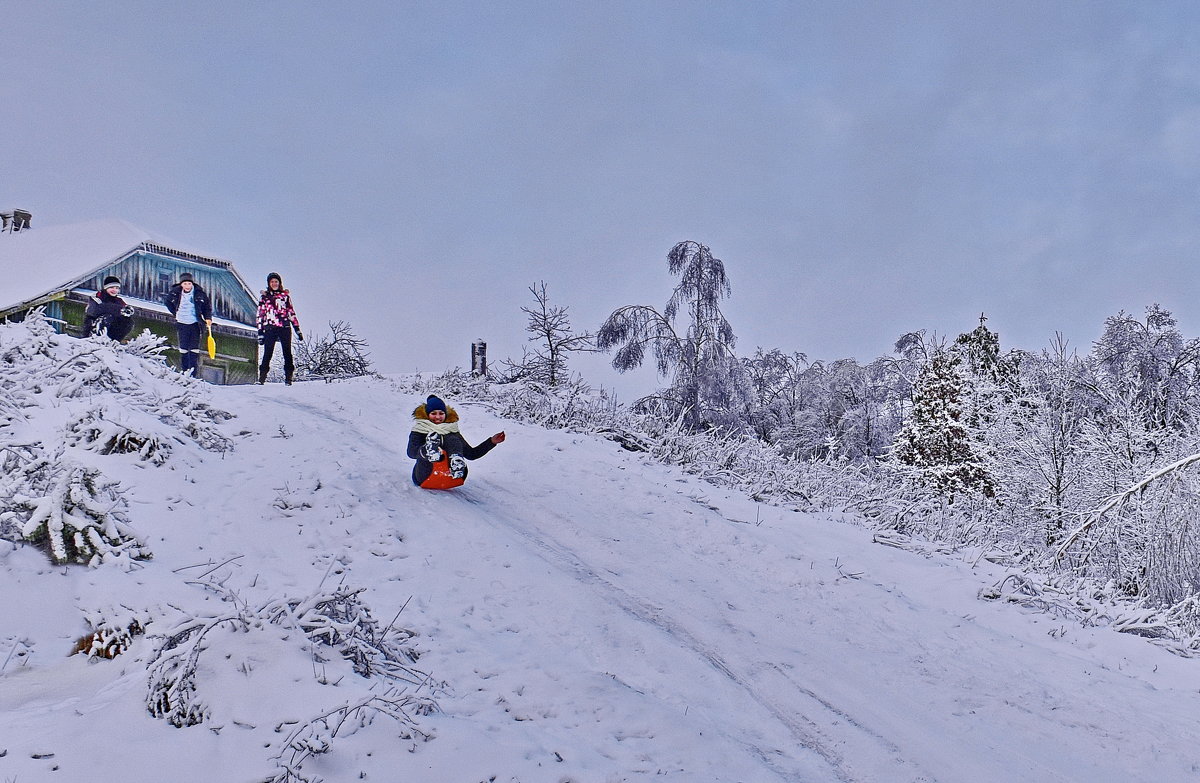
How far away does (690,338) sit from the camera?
20.9 meters

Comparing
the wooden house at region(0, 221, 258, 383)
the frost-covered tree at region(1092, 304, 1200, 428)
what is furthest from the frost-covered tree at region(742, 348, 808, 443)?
the wooden house at region(0, 221, 258, 383)

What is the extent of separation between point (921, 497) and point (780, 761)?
8.70m

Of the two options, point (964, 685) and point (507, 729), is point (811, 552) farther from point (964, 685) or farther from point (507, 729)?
point (507, 729)

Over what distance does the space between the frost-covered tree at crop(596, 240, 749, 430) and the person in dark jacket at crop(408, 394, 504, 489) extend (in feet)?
39.2

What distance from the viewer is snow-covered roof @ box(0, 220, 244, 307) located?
65.8ft

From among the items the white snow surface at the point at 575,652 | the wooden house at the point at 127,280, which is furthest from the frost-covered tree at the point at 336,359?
the white snow surface at the point at 575,652

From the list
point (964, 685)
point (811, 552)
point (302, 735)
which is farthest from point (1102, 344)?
point (302, 735)

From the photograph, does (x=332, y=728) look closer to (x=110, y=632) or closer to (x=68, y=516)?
(x=110, y=632)

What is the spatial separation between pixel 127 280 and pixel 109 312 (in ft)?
33.1

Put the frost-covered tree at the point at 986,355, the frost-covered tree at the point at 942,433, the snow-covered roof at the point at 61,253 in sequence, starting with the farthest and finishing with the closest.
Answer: the frost-covered tree at the point at 986,355, the frost-covered tree at the point at 942,433, the snow-covered roof at the point at 61,253

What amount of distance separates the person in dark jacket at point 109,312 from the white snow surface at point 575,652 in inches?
279

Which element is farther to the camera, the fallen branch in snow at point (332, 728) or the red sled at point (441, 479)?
the red sled at point (441, 479)

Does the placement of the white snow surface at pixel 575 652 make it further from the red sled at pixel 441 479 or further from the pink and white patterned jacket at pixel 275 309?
the pink and white patterned jacket at pixel 275 309

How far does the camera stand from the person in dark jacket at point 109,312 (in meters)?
13.3
